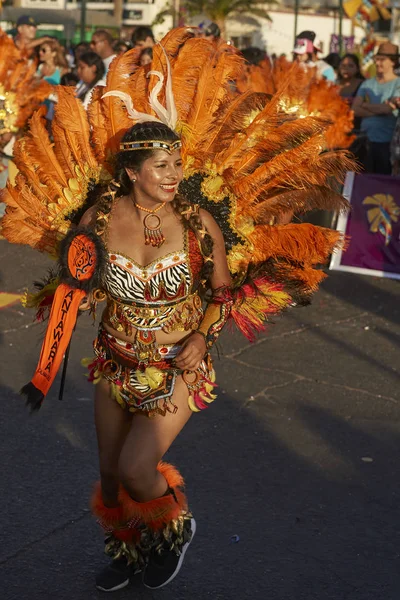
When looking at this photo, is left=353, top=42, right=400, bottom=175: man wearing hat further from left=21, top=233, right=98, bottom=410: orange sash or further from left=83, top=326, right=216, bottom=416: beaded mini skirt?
left=21, top=233, right=98, bottom=410: orange sash

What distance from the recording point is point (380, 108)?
10758mm

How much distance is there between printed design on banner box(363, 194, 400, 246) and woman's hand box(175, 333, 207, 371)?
6.35m

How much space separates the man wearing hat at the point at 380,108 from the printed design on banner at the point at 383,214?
3.77 ft

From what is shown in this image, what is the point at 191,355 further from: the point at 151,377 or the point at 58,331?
the point at 58,331

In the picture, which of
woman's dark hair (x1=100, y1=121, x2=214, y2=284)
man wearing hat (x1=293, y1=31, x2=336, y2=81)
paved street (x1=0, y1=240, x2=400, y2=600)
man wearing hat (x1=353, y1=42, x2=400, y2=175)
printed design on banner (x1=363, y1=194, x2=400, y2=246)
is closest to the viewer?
woman's dark hair (x1=100, y1=121, x2=214, y2=284)

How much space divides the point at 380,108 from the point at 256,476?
22.0 ft

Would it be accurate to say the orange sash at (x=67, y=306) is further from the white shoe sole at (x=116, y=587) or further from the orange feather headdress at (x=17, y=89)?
the orange feather headdress at (x=17, y=89)

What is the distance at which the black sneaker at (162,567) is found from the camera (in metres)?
3.94

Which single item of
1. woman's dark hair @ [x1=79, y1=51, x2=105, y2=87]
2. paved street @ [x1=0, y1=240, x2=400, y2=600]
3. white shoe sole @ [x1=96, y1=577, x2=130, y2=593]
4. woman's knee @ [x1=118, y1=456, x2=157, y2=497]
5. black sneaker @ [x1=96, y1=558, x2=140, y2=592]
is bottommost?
paved street @ [x1=0, y1=240, x2=400, y2=600]

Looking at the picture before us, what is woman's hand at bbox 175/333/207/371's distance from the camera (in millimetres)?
3758

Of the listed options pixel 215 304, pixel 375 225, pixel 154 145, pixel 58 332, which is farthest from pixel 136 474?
pixel 375 225

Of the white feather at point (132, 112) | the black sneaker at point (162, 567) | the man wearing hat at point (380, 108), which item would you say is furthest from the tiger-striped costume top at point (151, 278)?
the man wearing hat at point (380, 108)

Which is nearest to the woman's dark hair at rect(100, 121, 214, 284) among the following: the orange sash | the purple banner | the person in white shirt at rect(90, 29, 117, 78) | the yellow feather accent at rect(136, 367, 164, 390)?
the orange sash

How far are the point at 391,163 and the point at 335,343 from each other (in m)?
3.84
